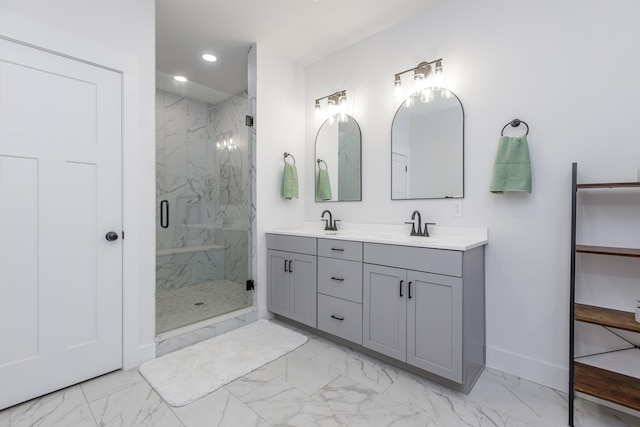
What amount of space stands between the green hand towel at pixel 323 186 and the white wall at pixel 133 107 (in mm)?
1532

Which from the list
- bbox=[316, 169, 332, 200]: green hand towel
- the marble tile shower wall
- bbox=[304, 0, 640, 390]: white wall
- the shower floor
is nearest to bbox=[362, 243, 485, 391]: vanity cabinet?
bbox=[304, 0, 640, 390]: white wall

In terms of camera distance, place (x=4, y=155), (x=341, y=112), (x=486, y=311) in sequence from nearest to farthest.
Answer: (x=4, y=155) < (x=486, y=311) < (x=341, y=112)

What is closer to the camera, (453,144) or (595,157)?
(595,157)

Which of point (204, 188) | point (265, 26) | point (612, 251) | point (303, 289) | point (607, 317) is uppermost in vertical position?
point (265, 26)

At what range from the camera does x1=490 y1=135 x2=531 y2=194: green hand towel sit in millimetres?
1794

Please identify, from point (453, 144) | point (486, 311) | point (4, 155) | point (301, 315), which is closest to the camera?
point (4, 155)

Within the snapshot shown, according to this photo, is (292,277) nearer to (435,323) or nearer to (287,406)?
(287,406)

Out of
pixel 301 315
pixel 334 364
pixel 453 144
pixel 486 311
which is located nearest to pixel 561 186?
pixel 453 144

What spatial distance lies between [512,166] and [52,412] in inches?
118

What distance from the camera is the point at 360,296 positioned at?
2137 mm

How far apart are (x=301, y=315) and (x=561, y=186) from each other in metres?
2.10

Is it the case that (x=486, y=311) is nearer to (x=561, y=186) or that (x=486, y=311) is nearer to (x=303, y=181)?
(x=561, y=186)

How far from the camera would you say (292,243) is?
2.62m

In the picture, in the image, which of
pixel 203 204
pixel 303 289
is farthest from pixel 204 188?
pixel 303 289
